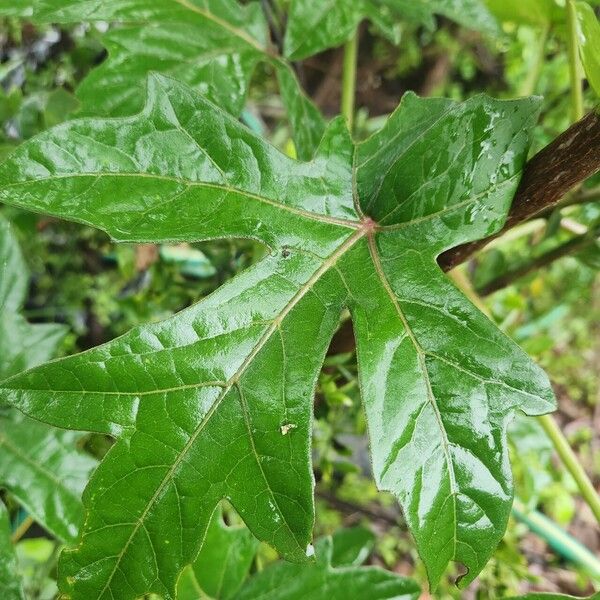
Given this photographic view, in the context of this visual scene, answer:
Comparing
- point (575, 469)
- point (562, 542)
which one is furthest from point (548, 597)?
point (562, 542)

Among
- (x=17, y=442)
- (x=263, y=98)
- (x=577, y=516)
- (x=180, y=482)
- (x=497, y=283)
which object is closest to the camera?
(x=180, y=482)

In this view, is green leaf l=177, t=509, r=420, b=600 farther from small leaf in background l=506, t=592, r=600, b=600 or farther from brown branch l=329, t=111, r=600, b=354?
brown branch l=329, t=111, r=600, b=354

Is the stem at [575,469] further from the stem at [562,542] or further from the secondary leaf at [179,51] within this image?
the stem at [562,542]

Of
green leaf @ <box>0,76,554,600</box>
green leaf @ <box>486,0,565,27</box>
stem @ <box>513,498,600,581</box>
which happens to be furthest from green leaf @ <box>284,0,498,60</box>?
stem @ <box>513,498,600,581</box>

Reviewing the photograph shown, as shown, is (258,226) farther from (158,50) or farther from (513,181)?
(158,50)

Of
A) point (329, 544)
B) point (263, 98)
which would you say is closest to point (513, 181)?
point (329, 544)

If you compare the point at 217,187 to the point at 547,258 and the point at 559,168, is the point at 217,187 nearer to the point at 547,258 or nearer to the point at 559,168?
the point at 559,168
